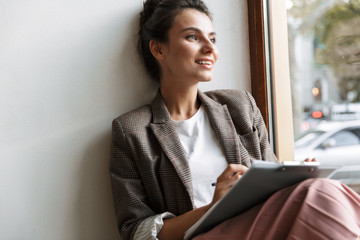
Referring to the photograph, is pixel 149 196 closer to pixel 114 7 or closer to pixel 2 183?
pixel 2 183

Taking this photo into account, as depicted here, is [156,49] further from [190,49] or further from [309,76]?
[309,76]

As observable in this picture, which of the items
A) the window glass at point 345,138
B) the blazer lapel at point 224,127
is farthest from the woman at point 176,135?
the window glass at point 345,138

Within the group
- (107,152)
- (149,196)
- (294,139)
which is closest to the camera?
(149,196)

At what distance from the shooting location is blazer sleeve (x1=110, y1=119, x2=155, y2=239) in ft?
→ 4.24

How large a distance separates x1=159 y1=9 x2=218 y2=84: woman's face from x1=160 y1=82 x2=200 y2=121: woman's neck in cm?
5

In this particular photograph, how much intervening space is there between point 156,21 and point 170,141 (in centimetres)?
42

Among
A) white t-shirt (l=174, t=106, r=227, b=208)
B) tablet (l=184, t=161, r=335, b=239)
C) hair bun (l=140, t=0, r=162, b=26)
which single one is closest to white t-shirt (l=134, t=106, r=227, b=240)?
white t-shirt (l=174, t=106, r=227, b=208)

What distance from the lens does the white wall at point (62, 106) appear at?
1.33 m

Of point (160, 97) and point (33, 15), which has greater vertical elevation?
point (33, 15)

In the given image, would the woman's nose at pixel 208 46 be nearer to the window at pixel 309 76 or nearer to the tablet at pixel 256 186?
the window at pixel 309 76

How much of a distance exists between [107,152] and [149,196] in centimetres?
24

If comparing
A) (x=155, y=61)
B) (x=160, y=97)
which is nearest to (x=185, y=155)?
(x=160, y=97)

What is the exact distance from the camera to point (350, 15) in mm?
1357

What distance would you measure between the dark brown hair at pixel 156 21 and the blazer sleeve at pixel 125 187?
0.28m
